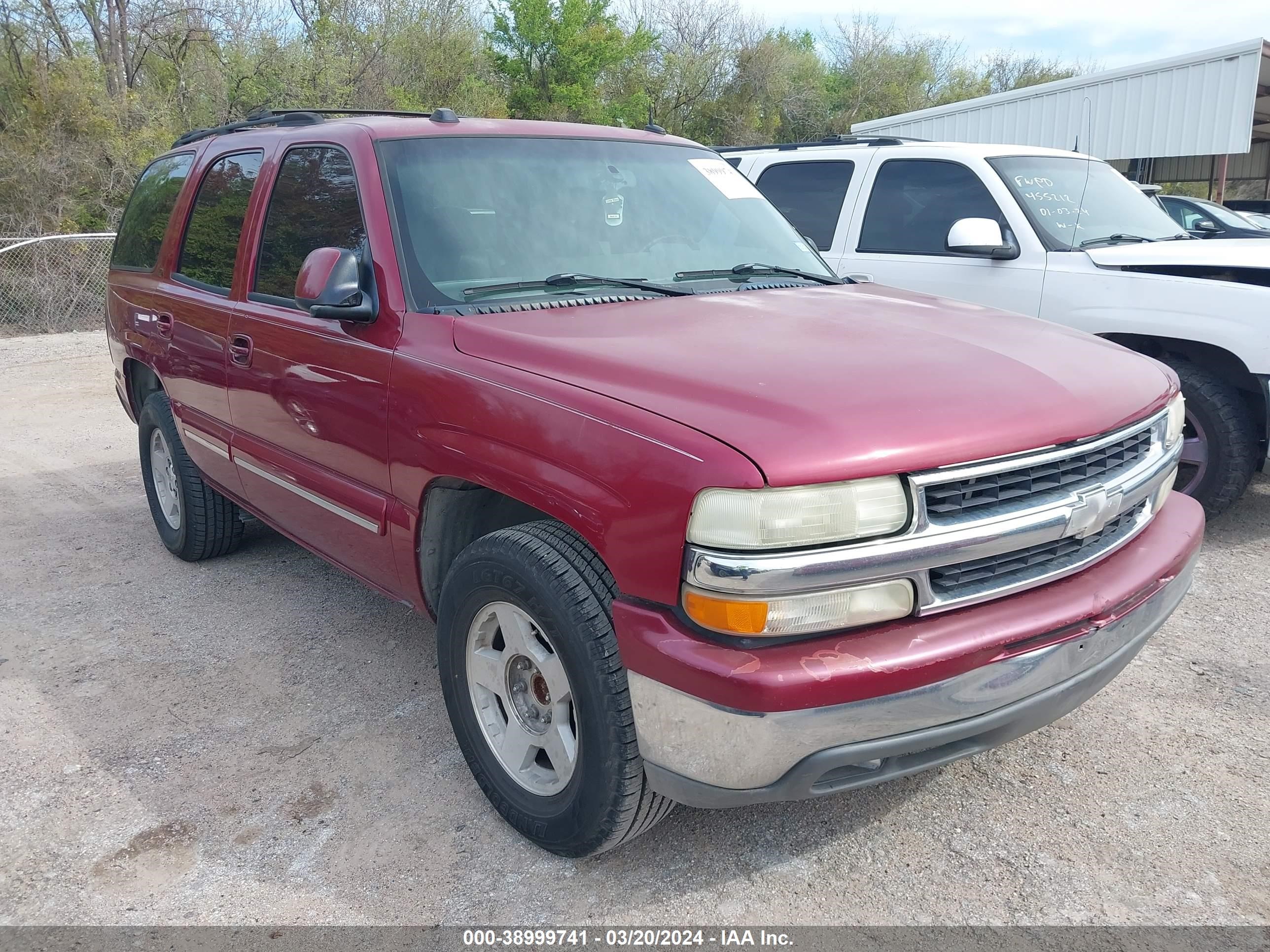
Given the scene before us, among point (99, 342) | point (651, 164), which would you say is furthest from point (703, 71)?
point (651, 164)

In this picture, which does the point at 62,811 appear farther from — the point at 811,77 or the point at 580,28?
the point at 811,77

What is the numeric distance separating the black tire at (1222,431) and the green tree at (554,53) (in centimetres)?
3144

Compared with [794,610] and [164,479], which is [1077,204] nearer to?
[794,610]

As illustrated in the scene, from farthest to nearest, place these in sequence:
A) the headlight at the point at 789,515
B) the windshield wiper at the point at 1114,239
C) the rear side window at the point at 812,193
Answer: the rear side window at the point at 812,193 → the windshield wiper at the point at 1114,239 → the headlight at the point at 789,515

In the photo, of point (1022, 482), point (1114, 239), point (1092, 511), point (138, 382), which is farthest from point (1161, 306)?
point (138, 382)

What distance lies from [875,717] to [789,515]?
467 millimetres

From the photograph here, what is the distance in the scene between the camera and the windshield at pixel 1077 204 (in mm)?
5629

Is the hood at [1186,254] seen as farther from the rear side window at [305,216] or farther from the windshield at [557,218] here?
the rear side window at [305,216]

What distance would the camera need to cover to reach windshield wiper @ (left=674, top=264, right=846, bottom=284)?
3.47 m

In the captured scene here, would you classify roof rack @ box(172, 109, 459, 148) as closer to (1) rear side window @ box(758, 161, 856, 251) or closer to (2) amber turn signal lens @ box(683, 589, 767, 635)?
(2) amber turn signal lens @ box(683, 589, 767, 635)

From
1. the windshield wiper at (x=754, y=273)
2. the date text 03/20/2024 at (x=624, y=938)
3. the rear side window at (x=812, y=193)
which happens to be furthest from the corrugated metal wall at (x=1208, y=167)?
the date text 03/20/2024 at (x=624, y=938)

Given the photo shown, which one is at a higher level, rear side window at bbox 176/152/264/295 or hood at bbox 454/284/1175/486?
rear side window at bbox 176/152/264/295

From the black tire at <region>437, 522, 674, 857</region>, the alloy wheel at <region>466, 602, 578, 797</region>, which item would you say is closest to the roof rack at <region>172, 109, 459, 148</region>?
the black tire at <region>437, 522, 674, 857</region>

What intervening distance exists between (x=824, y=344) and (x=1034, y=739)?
4.92 feet
